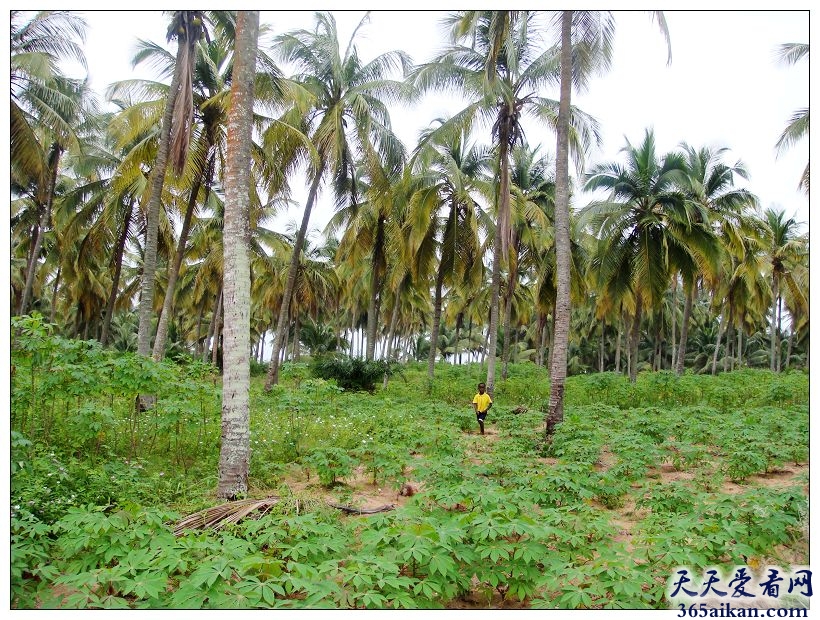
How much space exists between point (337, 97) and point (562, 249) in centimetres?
886

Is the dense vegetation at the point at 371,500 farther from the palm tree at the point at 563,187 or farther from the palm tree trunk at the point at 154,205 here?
the palm tree trunk at the point at 154,205

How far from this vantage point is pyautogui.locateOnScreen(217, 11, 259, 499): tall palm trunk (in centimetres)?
622

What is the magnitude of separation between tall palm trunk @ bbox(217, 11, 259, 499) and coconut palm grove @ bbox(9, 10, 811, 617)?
31 mm

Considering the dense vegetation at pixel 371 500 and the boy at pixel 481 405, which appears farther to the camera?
the boy at pixel 481 405

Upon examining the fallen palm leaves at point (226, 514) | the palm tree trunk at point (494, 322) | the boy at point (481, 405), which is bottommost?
the fallen palm leaves at point (226, 514)

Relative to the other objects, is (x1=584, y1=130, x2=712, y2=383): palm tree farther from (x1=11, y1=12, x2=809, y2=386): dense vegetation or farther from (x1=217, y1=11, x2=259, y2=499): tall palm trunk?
(x1=217, y1=11, x2=259, y2=499): tall palm trunk

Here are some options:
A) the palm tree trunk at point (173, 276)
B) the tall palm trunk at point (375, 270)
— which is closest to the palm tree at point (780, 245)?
the tall palm trunk at point (375, 270)

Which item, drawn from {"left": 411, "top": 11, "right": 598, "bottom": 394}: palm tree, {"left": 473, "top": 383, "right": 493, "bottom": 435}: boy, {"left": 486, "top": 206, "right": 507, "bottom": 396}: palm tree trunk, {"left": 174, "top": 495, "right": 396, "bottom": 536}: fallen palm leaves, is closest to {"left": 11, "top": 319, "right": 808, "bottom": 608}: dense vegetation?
{"left": 174, "top": 495, "right": 396, "bottom": 536}: fallen palm leaves

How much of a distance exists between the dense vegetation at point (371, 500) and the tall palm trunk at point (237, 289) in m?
0.53

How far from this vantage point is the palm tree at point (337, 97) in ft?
48.9

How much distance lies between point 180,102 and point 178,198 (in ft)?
19.7

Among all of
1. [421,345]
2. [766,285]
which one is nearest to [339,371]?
[766,285]

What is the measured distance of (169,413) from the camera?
24.2ft

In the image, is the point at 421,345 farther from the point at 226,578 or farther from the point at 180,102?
the point at 226,578
